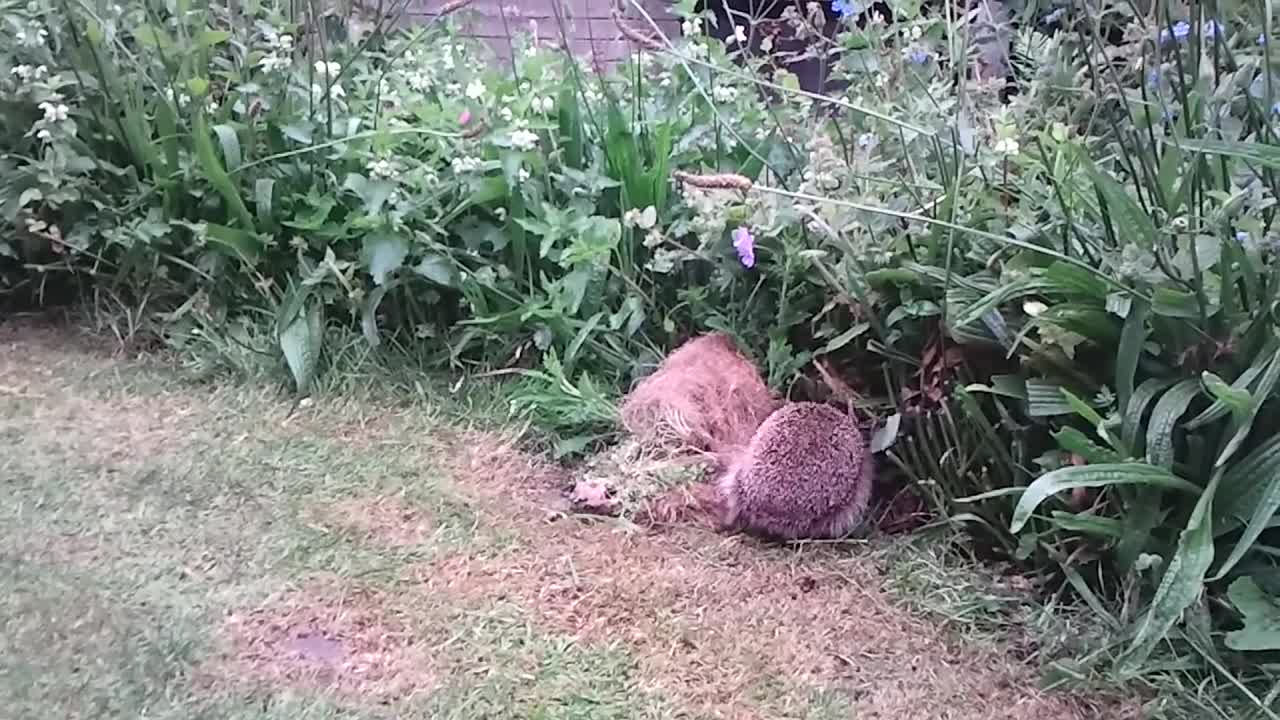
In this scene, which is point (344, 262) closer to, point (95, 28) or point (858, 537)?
point (95, 28)

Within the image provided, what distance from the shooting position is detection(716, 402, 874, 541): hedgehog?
2.30 metres

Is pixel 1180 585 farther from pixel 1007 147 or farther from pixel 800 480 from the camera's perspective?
pixel 1007 147

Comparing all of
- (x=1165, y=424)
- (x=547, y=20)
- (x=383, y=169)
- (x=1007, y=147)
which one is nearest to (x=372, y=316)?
(x=383, y=169)

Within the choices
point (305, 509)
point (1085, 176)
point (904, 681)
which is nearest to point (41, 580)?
point (305, 509)

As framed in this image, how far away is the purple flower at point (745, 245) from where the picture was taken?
253 cm

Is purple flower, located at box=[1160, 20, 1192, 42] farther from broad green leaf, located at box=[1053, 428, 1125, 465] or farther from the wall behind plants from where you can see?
broad green leaf, located at box=[1053, 428, 1125, 465]

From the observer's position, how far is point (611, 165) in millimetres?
2994

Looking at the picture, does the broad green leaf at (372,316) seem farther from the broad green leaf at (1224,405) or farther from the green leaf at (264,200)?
the broad green leaf at (1224,405)

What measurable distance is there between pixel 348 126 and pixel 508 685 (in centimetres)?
171

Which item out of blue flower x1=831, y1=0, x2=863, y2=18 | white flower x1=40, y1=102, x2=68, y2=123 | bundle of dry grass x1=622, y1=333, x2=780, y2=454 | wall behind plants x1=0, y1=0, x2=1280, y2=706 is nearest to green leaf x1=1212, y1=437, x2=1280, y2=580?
wall behind plants x1=0, y1=0, x2=1280, y2=706

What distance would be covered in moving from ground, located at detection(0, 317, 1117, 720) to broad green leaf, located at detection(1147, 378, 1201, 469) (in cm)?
39

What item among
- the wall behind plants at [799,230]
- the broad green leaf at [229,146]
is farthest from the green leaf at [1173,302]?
the broad green leaf at [229,146]

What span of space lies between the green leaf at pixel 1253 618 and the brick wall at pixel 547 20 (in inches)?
110

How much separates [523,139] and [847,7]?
→ 31.8 inches
